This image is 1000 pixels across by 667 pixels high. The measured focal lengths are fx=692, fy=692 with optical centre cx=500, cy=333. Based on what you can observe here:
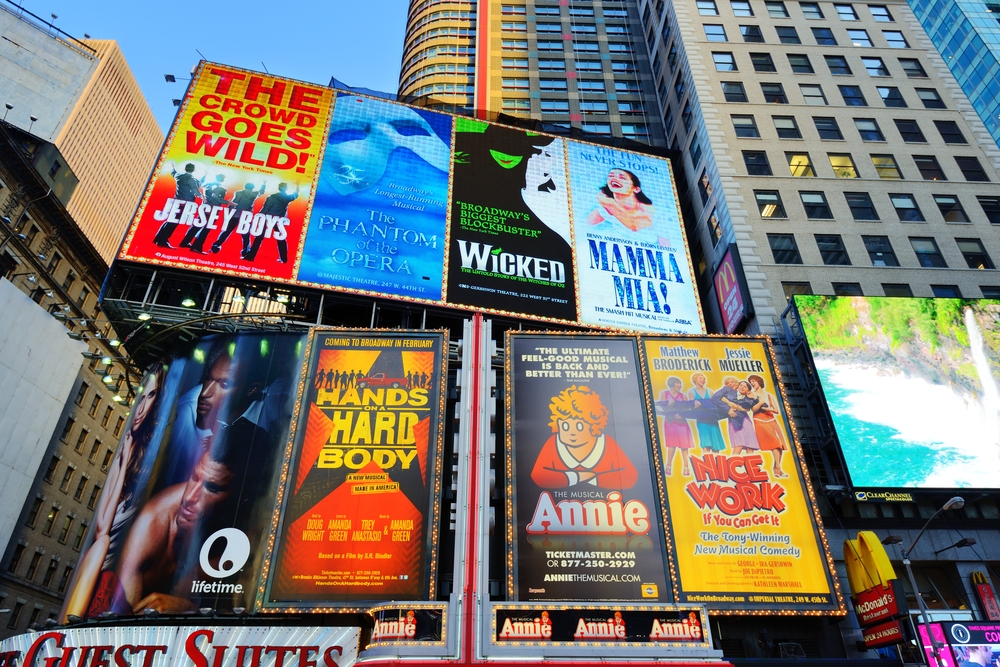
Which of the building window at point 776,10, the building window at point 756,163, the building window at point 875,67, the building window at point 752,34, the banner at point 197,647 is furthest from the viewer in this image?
the building window at point 776,10

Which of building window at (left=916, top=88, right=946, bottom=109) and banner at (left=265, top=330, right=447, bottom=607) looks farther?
building window at (left=916, top=88, right=946, bottom=109)

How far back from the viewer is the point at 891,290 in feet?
123

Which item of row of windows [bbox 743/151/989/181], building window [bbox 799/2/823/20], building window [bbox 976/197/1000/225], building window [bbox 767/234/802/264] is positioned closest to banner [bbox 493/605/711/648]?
building window [bbox 767/234/802/264]

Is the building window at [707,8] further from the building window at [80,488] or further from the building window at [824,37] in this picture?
the building window at [80,488]

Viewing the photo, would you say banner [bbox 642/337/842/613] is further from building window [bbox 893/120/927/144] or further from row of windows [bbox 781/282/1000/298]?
building window [bbox 893/120/927/144]

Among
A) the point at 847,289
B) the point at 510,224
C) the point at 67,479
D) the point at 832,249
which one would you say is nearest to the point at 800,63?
the point at 832,249

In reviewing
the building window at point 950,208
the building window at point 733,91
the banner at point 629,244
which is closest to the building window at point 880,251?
the building window at point 950,208

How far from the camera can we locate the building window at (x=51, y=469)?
4692 cm

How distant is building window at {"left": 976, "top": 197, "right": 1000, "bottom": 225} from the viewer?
40.7 meters

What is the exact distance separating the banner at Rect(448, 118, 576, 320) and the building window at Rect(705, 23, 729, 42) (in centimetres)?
1588

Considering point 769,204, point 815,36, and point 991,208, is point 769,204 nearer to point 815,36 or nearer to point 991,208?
point 991,208

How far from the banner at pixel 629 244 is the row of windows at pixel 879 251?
521 centimetres

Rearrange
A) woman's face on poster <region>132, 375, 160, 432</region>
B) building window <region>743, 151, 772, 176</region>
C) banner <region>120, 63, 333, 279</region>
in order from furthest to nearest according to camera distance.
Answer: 1. building window <region>743, 151, 772, 176</region>
2. banner <region>120, 63, 333, 279</region>
3. woman's face on poster <region>132, 375, 160, 432</region>

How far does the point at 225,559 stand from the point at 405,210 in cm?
2029
